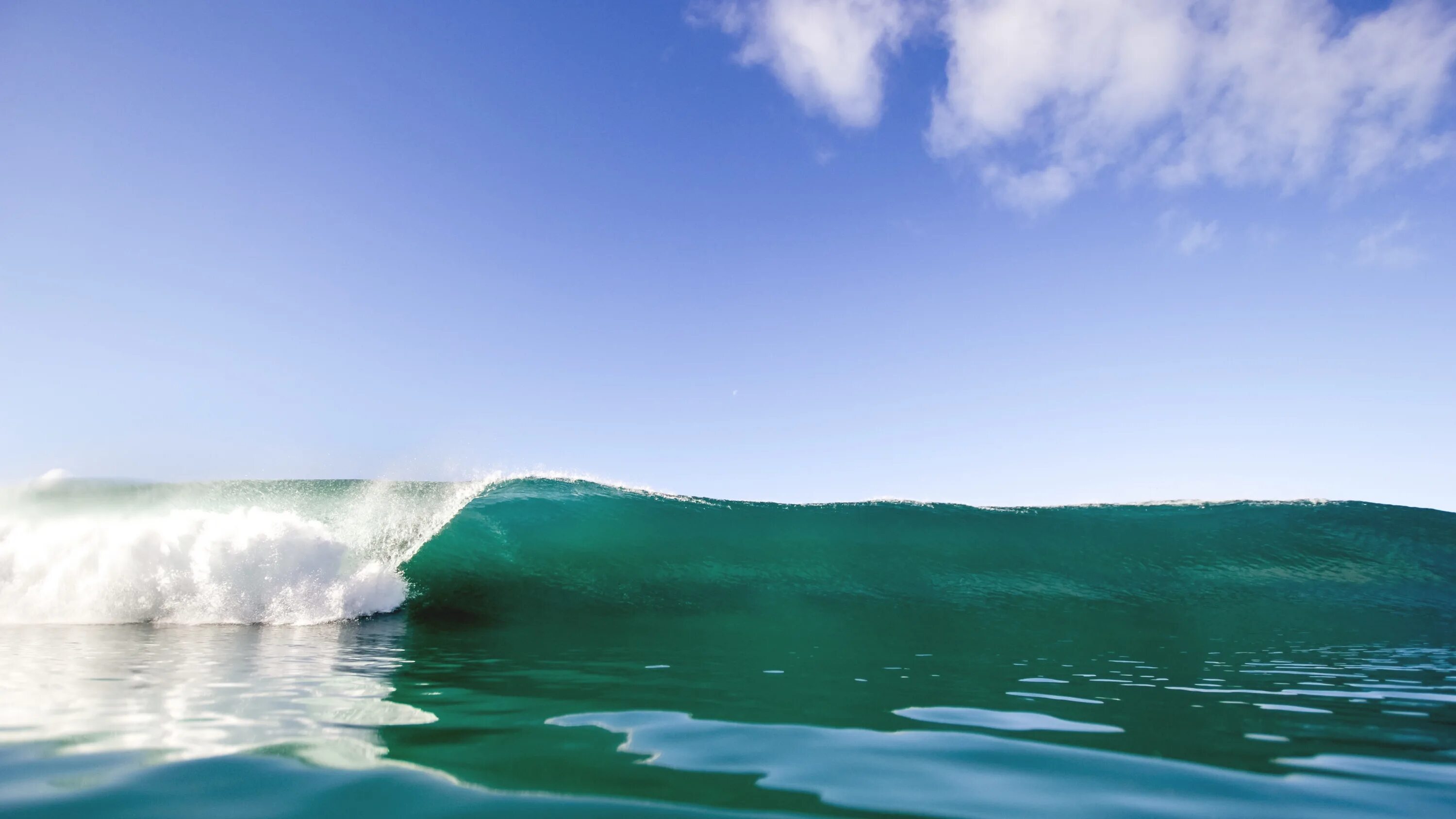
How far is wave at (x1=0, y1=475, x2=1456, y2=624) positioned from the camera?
7.61 metres

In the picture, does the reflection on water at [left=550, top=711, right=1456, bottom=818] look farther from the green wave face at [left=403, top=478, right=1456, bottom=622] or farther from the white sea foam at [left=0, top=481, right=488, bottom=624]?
the white sea foam at [left=0, top=481, right=488, bottom=624]

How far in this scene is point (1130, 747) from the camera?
2049 mm

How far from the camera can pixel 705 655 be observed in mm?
4324

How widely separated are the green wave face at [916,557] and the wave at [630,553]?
33mm

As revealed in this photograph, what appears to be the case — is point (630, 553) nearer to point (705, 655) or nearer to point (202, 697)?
point (705, 655)

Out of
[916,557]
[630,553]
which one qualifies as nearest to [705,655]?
[630,553]

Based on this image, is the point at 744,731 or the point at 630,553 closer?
the point at 744,731

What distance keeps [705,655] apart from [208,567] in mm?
6296

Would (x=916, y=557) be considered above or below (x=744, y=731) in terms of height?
above

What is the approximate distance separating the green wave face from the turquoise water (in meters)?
0.05

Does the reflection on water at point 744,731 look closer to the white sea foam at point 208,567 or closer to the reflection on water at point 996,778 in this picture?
the reflection on water at point 996,778

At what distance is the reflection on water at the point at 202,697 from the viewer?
1.91 metres

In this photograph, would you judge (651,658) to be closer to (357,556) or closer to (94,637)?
(94,637)

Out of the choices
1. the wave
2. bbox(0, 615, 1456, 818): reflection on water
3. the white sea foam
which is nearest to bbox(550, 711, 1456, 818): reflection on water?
bbox(0, 615, 1456, 818): reflection on water
